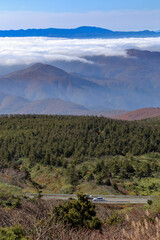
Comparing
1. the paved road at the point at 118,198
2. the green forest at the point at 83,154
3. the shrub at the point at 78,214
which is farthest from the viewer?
the green forest at the point at 83,154

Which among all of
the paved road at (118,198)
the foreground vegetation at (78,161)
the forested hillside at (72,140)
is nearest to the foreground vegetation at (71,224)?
the foreground vegetation at (78,161)

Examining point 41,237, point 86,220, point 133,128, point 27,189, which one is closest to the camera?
point 41,237

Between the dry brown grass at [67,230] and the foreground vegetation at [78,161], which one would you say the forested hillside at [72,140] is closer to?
the foreground vegetation at [78,161]

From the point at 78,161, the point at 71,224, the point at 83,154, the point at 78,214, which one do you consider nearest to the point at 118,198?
the point at 78,161

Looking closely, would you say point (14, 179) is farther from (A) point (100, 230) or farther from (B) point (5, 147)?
(A) point (100, 230)

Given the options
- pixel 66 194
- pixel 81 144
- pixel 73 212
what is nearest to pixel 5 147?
pixel 81 144

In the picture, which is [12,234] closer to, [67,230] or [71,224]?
[67,230]

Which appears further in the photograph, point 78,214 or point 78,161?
point 78,161

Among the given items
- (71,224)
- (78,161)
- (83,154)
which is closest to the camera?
(71,224)

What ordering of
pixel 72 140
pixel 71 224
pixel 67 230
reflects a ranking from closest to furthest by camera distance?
1. pixel 67 230
2. pixel 71 224
3. pixel 72 140

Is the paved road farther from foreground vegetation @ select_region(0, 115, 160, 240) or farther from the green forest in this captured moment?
the green forest

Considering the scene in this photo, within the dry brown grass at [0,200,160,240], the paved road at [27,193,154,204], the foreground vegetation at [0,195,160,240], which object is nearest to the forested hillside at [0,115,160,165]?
the paved road at [27,193,154,204]
